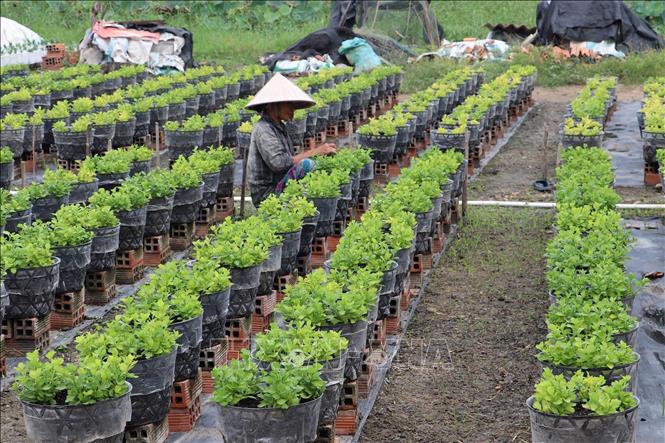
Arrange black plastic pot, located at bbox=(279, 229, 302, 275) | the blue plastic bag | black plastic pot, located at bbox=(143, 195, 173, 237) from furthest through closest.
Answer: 1. the blue plastic bag
2. black plastic pot, located at bbox=(143, 195, 173, 237)
3. black plastic pot, located at bbox=(279, 229, 302, 275)

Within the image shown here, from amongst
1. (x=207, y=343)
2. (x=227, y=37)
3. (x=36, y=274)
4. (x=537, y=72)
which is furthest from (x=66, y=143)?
(x=227, y=37)

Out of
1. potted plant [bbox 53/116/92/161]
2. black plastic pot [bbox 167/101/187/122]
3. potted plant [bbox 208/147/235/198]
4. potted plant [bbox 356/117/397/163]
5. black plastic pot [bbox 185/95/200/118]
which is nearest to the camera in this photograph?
potted plant [bbox 208/147/235/198]

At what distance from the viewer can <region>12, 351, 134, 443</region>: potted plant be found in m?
6.32

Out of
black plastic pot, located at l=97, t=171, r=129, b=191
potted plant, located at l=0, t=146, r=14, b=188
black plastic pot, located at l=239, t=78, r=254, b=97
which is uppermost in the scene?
black plastic pot, located at l=97, t=171, r=129, b=191

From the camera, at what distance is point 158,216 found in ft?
37.5

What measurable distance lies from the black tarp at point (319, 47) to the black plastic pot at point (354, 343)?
19483 millimetres

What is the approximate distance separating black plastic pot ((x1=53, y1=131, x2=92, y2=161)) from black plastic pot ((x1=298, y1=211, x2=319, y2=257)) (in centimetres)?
567

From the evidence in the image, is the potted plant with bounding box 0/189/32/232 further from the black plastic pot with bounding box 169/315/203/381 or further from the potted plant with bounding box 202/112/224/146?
the potted plant with bounding box 202/112/224/146

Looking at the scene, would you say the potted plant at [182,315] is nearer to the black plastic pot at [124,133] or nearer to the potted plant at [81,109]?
the black plastic pot at [124,133]

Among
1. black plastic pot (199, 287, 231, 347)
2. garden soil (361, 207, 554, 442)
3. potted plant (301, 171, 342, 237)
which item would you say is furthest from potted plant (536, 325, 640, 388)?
potted plant (301, 171, 342, 237)

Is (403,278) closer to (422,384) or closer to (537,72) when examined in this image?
(422,384)

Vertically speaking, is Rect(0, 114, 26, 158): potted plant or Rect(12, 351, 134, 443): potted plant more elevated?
Rect(12, 351, 134, 443): potted plant

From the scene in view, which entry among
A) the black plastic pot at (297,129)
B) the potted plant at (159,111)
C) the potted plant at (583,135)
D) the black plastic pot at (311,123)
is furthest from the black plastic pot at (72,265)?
the potted plant at (159,111)

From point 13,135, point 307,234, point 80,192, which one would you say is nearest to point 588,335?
point 307,234
